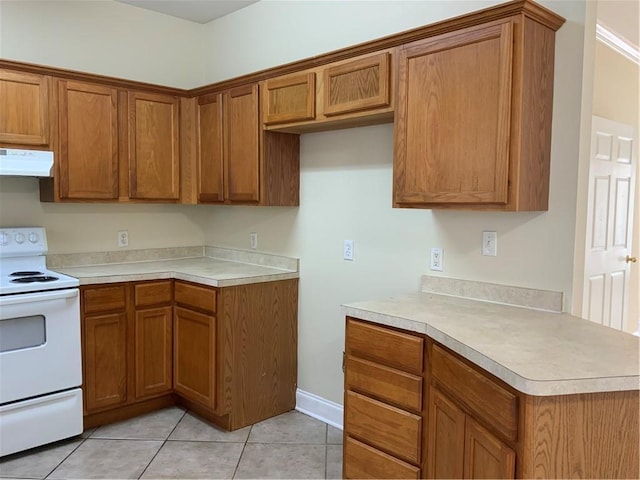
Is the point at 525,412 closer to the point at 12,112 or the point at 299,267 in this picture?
the point at 299,267

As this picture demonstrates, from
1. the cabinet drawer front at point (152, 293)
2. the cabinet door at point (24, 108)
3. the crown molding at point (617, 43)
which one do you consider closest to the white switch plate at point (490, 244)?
the crown molding at point (617, 43)

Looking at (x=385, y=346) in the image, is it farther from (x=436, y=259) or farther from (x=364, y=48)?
(x=364, y=48)

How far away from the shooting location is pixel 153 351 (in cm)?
331

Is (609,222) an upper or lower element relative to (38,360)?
upper

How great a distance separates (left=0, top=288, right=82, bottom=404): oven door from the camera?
2.63 meters

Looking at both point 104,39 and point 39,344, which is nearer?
point 39,344

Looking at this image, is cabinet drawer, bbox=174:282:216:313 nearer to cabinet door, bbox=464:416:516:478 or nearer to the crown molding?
cabinet door, bbox=464:416:516:478

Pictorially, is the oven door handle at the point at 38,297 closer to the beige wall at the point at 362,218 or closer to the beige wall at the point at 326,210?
the beige wall at the point at 326,210

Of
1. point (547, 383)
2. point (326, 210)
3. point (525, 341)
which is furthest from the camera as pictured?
point (326, 210)

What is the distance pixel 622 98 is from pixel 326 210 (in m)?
2.44

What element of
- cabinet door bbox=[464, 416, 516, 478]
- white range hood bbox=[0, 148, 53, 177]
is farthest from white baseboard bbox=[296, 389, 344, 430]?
white range hood bbox=[0, 148, 53, 177]

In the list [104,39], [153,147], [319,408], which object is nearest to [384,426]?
[319,408]

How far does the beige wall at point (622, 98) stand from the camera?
3.39m

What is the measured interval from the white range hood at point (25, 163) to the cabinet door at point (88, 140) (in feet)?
0.34
